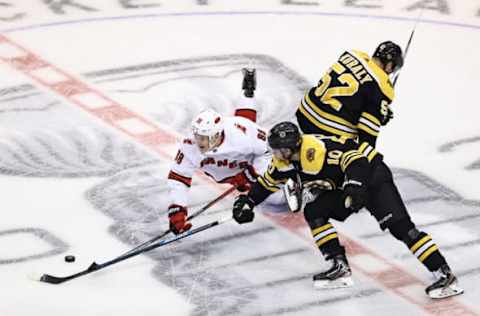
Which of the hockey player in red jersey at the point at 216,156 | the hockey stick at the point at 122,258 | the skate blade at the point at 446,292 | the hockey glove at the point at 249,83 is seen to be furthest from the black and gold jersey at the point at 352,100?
the skate blade at the point at 446,292

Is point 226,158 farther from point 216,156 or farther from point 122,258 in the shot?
point 122,258

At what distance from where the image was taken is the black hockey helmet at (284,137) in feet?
18.4

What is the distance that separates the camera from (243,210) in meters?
5.88

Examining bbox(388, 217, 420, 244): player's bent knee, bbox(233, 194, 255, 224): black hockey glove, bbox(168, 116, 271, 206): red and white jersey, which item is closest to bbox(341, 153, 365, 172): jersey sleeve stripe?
bbox(388, 217, 420, 244): player's bent knee

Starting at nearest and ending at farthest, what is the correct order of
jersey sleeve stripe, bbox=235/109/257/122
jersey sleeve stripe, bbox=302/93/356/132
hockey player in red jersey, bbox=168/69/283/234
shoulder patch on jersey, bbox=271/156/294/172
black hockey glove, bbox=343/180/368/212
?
black hockey glove, bbox=343/180/368/212
shoulder patch on jersey, bbox=271/156/294/172
hockey player in red jersey, bbox=168/69/283/234
jersey sleeve stripe, bbox=302/93/356/132
jersey sleeve stripe, bbox=235/109/257/122

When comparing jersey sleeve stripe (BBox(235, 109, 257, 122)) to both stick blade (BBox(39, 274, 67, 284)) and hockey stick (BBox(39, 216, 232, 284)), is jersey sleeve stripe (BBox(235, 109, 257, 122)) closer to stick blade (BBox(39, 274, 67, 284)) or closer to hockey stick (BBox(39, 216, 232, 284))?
hockey stick (BBox(39, 216, 232, 284))

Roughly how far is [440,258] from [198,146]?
3.97 ft

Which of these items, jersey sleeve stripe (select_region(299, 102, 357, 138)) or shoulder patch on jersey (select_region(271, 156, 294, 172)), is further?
jersey sleeve stripe (select_region(299, 102, 357, 138))

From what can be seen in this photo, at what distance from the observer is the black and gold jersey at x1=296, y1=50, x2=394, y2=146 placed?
6.21m

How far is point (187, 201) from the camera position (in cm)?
660

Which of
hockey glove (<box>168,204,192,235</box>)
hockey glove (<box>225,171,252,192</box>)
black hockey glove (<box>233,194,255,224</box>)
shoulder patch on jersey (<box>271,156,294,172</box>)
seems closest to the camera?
shoulder patch on jersey (<box>271,156,294,172</box>)

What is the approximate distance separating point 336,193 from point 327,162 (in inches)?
7.4

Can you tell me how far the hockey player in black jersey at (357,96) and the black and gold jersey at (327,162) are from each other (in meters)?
0.41

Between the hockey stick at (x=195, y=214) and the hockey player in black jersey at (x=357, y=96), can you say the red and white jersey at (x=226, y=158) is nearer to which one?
the hockey stick at (x=195, y=214)
